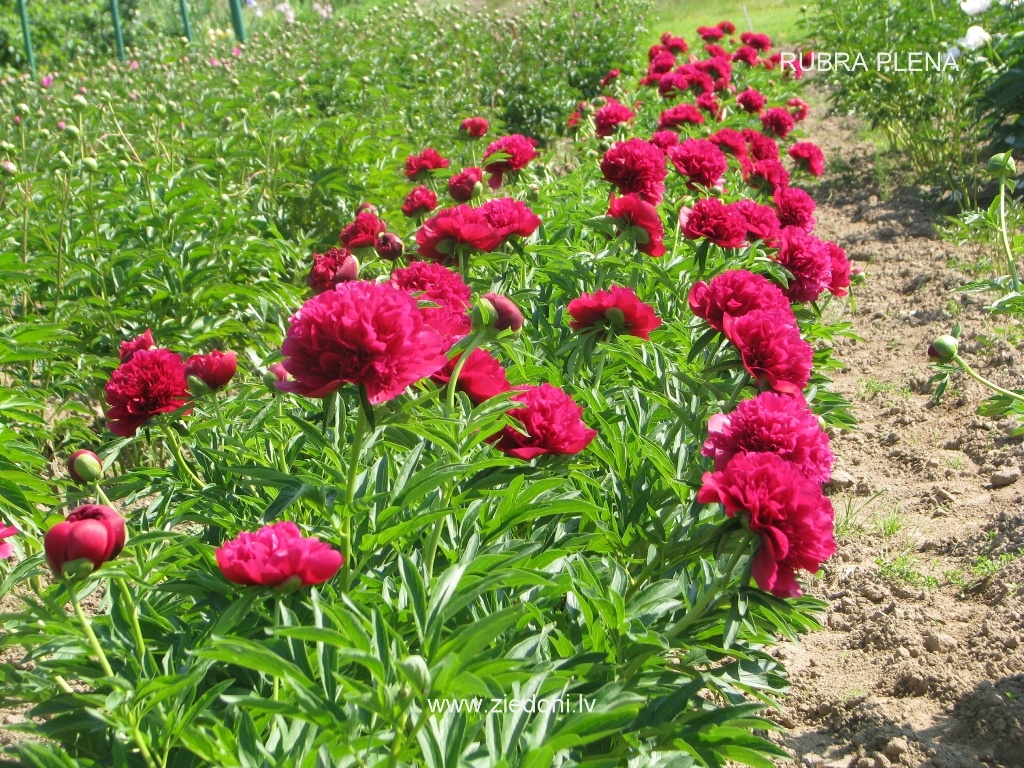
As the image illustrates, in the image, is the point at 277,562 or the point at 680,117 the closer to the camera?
the point at 277,562

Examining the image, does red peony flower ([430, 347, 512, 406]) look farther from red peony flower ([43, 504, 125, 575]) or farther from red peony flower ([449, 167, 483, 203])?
red peony flower ([449, 167, 483, 203])

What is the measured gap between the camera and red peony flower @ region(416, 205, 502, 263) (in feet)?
7.01

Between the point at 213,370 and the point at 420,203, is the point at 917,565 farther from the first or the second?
the point at 213,370

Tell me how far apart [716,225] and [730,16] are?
13.7 meters

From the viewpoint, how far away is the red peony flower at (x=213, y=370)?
1689mm

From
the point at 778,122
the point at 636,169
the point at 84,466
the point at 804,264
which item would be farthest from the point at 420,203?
the point at 778,122

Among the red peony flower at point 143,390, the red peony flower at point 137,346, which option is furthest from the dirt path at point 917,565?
the red peony flower at point 137,346

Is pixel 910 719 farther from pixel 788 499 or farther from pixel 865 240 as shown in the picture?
pixel 865 240

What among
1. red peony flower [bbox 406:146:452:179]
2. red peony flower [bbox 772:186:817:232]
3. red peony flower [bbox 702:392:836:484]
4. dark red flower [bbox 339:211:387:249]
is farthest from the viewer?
red peony flower [bbox 406:146:452:179]

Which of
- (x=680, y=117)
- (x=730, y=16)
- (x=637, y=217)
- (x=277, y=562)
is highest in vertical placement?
(x=730, y=16)

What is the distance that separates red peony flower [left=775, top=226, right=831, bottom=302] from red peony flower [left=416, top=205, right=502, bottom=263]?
2.28 feet

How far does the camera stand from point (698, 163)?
9.53ft

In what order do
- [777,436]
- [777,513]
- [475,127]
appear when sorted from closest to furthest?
1. [777,513]
2. [777,436]
3. [475,127]

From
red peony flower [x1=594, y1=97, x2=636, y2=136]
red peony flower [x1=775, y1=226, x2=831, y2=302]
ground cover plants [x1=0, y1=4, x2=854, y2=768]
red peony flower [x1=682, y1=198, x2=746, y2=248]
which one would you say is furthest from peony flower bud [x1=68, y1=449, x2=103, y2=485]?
red peony flower [x1=594, y1=97, x2=636, y2=136]
